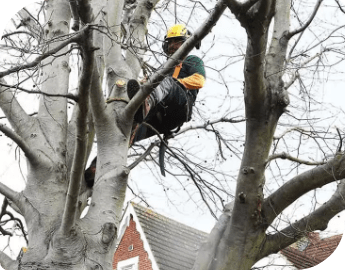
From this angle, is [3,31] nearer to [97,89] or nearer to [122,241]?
[97,89]

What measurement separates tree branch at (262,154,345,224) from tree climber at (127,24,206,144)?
1.40 m

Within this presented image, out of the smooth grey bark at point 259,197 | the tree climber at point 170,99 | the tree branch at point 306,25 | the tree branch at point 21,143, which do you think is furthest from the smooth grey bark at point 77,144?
the tree branch at point 306,25

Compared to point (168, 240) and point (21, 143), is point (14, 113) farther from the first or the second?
point (168, 240)

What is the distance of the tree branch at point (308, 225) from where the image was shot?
17.0ft

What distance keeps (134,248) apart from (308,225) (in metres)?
6.76

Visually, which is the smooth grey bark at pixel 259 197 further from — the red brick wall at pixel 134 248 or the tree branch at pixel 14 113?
the red brick wall at pixel 134 248

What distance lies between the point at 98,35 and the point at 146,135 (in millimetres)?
1347

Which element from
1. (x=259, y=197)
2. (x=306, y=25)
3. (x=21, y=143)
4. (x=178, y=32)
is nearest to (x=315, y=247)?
(x=259, y=197)

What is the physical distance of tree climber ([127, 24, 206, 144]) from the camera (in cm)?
544

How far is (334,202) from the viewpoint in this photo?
518 cm

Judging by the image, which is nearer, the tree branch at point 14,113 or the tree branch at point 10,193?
the tree branch at point 10,193

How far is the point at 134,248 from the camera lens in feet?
37.8

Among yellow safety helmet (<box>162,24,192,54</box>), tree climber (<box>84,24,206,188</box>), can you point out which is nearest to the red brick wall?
tree climber (<box>84,24,206,188</box>)

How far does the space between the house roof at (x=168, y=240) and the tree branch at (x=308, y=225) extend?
4.60m
